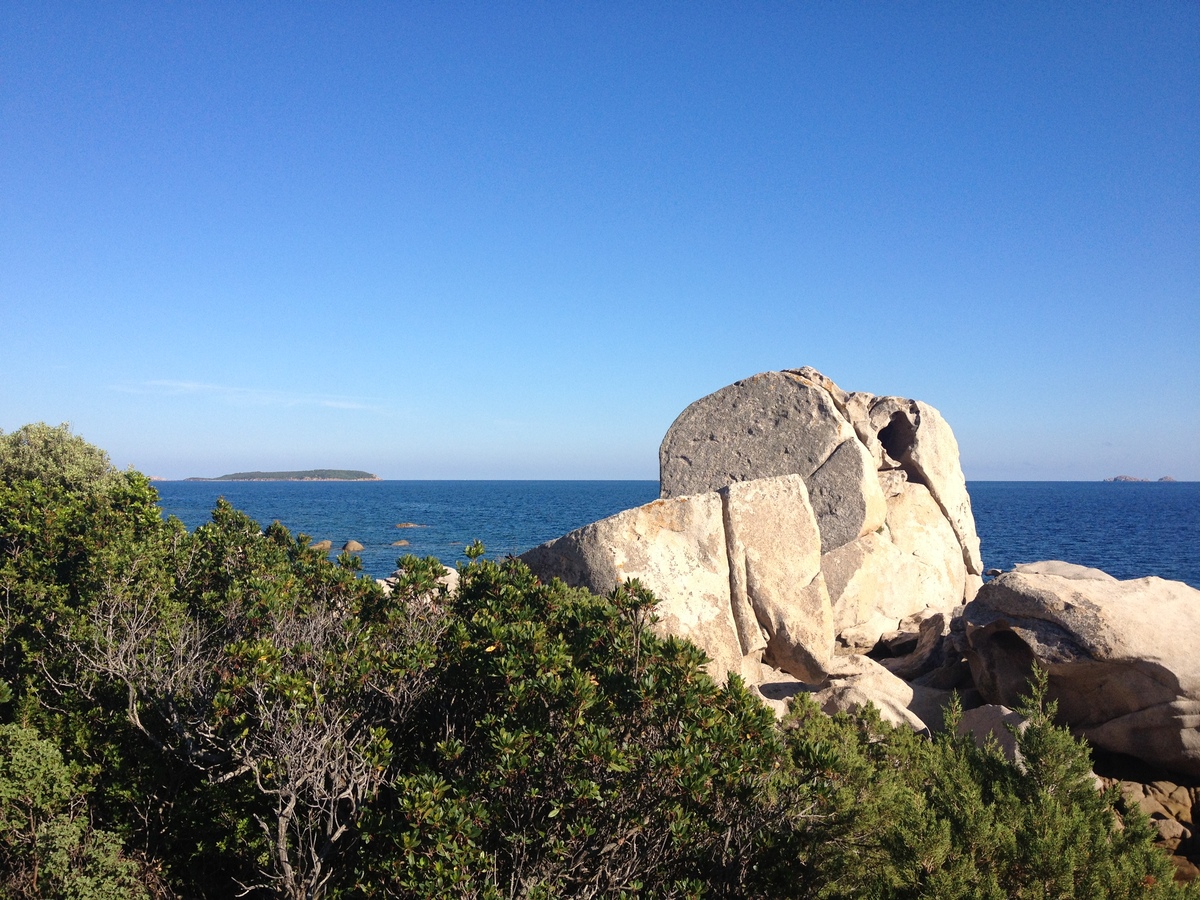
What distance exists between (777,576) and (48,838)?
25.5 feet

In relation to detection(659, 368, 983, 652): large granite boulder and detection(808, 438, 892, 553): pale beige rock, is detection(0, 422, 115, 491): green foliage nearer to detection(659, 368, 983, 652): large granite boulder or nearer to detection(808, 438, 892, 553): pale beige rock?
detection(659, 368, 983, 652): large granite boulder

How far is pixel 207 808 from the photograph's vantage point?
6867 millimetres

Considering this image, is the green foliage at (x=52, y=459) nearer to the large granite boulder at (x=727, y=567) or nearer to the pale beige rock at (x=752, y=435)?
the pale beige rock at (x=752, y=435)

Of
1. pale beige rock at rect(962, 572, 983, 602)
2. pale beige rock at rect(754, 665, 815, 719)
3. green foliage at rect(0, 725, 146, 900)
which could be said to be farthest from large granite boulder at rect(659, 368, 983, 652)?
green foliage at rect(0, 725, 146, 900)

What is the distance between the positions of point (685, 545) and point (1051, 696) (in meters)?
5.01

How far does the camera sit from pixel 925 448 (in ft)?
54.4

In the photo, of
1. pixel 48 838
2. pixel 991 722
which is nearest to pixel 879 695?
pixel 991 722

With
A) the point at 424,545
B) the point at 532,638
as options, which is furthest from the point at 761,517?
the point at 424,545

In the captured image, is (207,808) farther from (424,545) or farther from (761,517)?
(424,545)

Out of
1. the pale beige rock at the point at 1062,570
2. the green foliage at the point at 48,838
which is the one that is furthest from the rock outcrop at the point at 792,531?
the green foliage at the point at 48,838

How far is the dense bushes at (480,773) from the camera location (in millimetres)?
5141

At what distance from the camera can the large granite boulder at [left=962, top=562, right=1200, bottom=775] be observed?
9398mm

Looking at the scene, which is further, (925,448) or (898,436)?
(898,436)

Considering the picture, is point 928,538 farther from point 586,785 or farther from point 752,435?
point 586,785
